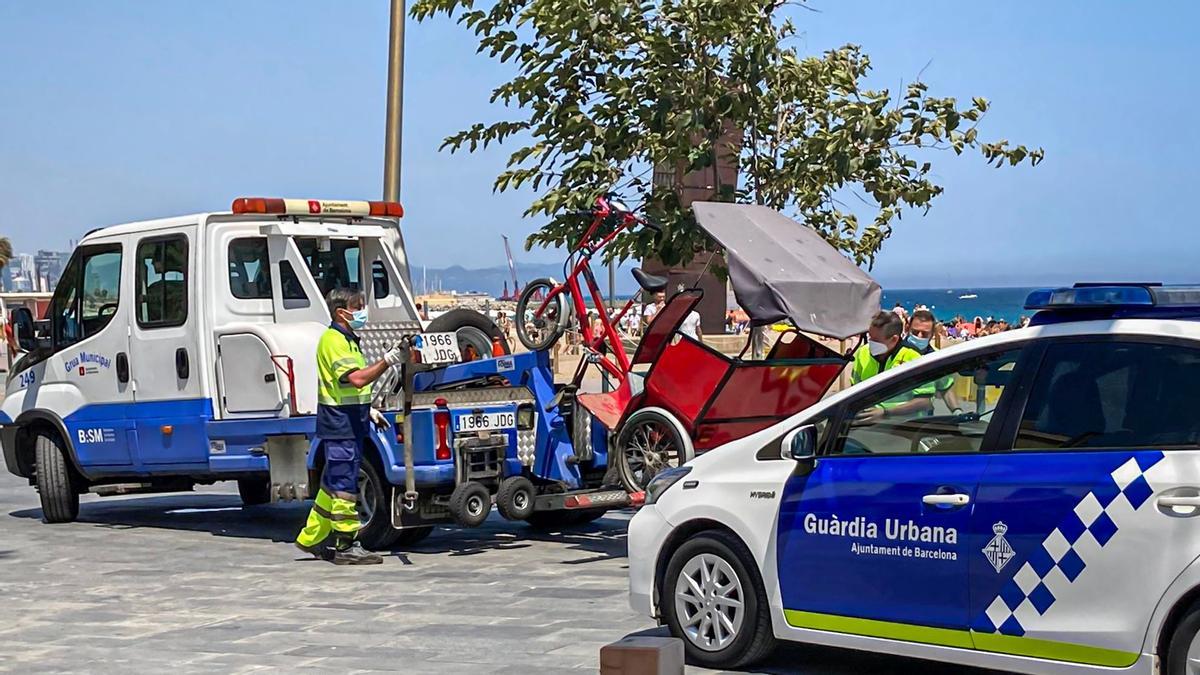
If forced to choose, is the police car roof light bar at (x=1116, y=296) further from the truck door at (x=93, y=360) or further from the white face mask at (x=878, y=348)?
the truck door at (x=93, y=360)

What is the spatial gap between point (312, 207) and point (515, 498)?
124 inches

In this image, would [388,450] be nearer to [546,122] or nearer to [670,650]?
[546,122]

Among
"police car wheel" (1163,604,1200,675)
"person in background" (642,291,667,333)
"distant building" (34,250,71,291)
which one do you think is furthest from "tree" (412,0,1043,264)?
"distant building" (34,250,71,291)

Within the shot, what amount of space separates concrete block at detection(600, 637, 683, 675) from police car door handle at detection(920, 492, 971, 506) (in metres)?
1.83

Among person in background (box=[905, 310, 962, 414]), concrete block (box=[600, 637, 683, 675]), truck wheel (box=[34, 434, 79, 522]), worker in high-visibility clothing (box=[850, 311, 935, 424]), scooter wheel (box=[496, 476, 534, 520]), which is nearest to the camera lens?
concrete block (box=[600, 637, 683, 675])

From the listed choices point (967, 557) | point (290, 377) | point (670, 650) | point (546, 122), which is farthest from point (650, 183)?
point (670, 650)

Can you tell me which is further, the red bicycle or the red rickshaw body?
the red bicycle

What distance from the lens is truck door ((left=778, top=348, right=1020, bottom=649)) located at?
6578 mm

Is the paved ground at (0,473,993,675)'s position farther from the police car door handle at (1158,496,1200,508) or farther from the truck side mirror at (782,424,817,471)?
the police car door handle at (1158,496,1200,508)

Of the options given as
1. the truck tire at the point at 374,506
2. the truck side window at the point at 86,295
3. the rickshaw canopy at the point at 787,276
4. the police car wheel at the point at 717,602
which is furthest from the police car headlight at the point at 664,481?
the truck side window at the point at 86,295

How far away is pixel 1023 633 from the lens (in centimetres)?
632

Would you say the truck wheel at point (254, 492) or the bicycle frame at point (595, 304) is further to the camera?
the truck wheel at point (254, 492)

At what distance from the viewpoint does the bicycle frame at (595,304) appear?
11.7 meters

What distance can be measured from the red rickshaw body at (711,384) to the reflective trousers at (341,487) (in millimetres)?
1842
